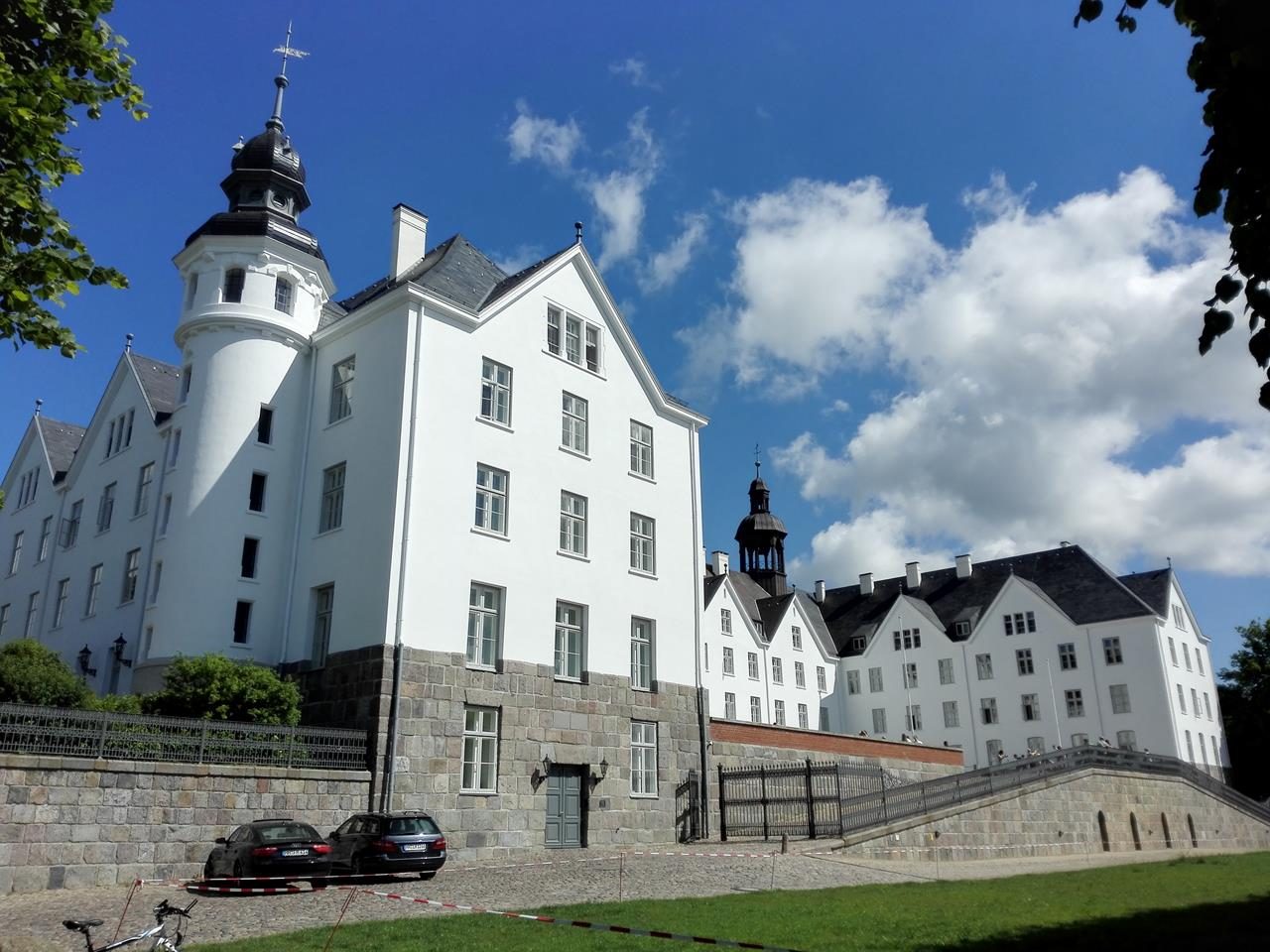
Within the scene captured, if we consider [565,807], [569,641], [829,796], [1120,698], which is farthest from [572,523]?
[1120,698]

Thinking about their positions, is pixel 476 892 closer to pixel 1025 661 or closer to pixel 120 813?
pixel 120 813

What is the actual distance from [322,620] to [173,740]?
6.75 meters

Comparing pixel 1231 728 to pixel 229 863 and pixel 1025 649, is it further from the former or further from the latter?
pixel 229 863

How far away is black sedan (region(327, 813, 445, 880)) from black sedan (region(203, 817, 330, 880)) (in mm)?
782

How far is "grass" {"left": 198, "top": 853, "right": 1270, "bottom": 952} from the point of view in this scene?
39.6ft

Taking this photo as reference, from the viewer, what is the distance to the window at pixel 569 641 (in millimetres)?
26969

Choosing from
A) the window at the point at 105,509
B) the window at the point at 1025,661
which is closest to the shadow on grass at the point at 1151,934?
the window at the point at 105,509

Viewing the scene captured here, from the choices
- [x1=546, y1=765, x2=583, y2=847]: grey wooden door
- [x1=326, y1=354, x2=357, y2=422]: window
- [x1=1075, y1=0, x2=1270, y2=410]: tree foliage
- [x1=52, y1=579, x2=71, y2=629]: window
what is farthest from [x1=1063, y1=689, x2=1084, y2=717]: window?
[x1=1075, y1=0, x2=1270, y2=410]: tree foliage

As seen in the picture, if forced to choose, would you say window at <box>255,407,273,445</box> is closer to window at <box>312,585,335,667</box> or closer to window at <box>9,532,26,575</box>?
window at <box>312,585,335,667</box>

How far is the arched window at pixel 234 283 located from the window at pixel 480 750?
13264 mm

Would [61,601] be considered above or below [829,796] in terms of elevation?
above

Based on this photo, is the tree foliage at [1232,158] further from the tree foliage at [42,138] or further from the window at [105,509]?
the window at [105,509]

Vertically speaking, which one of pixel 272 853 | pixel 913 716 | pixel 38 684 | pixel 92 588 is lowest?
pixel 272 853

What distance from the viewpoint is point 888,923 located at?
13.8m
